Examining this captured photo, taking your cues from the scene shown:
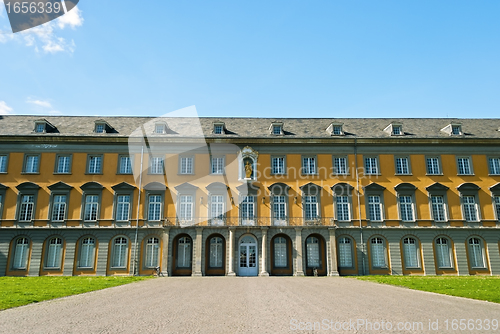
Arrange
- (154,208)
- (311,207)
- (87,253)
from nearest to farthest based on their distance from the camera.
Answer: (87,253), (154,208), (311,207)

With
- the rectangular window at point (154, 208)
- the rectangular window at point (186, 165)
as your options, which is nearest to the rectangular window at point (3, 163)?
the rectangular window at point (154, 208)

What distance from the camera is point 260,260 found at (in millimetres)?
31094

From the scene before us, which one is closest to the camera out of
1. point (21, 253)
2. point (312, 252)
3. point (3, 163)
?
point (21, 253)

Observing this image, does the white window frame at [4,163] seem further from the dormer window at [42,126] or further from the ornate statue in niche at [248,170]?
the ornate statue in niche at [248,170]

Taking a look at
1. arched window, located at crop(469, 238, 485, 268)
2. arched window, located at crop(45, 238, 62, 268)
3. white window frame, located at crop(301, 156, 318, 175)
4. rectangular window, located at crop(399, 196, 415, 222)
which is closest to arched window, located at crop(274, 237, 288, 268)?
white window frame, located at crop(301, 156, 318, 175)

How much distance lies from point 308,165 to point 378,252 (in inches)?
370

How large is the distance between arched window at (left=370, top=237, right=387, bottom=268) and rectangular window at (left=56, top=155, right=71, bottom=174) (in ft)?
Result: 88.1

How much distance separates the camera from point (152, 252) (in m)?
31.8

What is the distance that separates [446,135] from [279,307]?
28848 millimetres

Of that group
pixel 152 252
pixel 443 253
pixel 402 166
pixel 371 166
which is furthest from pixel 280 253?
pixel 443 253

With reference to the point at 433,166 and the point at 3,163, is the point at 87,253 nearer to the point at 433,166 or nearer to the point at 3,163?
the point at 3,163

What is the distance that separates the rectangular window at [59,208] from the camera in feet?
105

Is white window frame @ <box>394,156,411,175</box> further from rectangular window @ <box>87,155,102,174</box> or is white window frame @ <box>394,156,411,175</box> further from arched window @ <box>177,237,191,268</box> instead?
rectangular window @ <box>87,155,102,174</box>

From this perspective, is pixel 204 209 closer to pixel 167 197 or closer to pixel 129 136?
pixel 167 197
